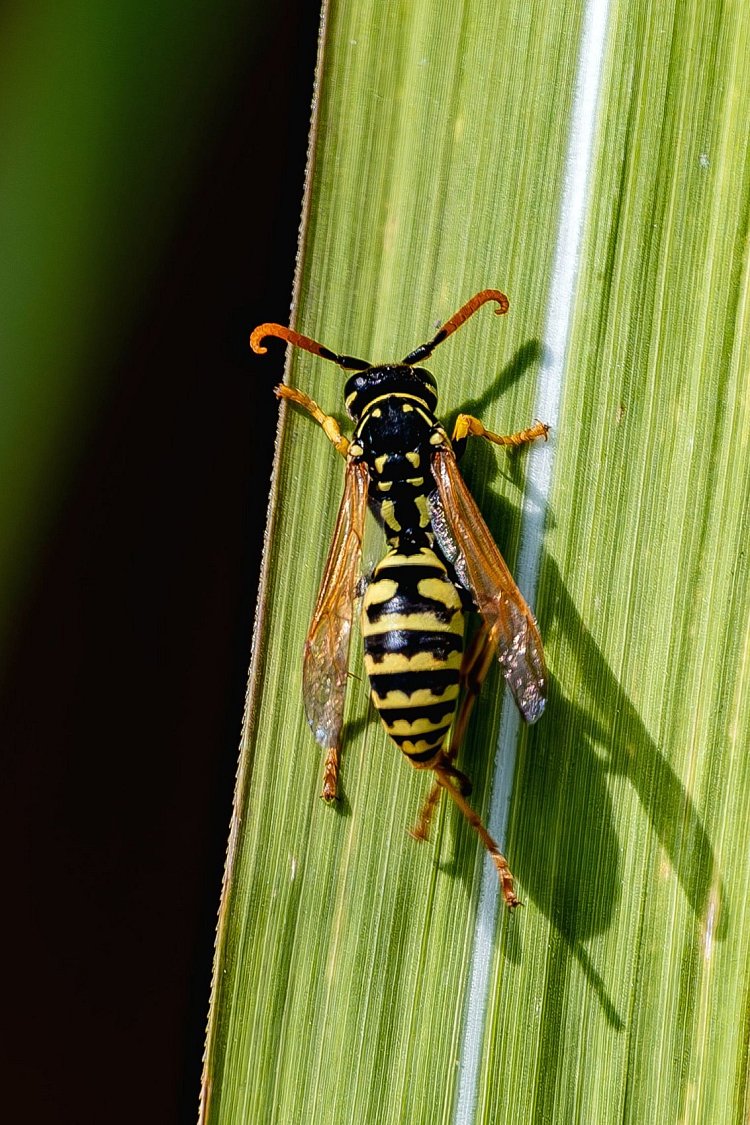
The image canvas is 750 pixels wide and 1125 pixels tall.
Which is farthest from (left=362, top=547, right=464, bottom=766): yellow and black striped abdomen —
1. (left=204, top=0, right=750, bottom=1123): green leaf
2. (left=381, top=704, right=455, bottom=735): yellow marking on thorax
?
(left=204, top=0, right=750, bottom=1123): green leaf

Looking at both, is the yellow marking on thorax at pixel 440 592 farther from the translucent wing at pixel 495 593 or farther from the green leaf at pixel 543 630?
the green leaf at pixel 543 630

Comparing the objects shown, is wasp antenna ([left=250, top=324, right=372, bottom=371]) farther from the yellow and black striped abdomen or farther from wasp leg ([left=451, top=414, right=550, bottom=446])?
the yellow and black striped abdomen

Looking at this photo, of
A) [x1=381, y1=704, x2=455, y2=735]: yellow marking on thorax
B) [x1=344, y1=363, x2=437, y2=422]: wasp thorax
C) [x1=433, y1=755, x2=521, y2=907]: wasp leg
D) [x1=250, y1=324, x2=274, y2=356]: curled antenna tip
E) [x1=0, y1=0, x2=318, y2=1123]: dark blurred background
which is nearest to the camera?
[x1=381, y1=704, x2=455, y2=735]: yellow marking on thorax

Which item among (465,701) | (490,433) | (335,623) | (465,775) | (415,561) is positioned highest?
(490,433)

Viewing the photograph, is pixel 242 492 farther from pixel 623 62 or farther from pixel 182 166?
pixel 623 62

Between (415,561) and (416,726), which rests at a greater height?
(415,561)

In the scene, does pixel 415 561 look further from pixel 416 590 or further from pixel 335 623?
pixel 335 623

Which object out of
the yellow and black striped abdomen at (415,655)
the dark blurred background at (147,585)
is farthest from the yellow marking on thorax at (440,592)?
the dark blurred background at (147,585)

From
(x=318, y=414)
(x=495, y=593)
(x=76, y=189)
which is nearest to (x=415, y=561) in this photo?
(x=495, y=593)
